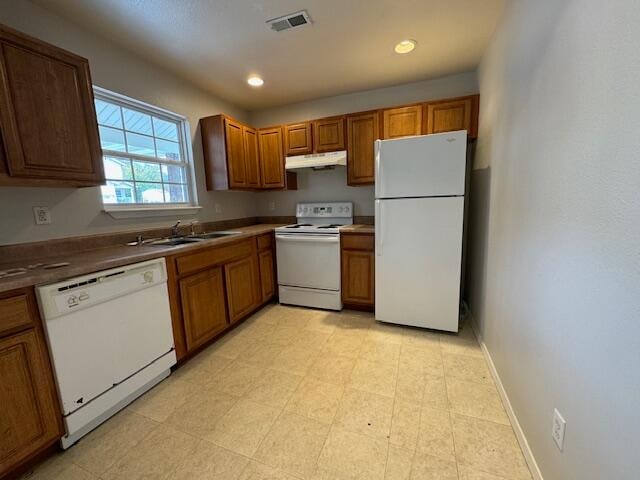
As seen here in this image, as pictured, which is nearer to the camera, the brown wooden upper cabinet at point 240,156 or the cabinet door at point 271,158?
the brown wooden upper cabinet at point 240,156

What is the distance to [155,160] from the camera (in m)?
2.45

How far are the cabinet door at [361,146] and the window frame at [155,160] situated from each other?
170 centimetres

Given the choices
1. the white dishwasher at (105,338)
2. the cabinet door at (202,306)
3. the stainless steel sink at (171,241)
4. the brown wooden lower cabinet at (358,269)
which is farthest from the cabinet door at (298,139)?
the white dishwasher at (105,338)

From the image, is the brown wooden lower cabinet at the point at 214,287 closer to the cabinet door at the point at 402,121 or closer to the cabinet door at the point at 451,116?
the cabinet door at the point at 402,121

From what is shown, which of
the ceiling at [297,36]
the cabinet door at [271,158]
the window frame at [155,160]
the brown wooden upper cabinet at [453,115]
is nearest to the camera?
the ceiling at [297,36]

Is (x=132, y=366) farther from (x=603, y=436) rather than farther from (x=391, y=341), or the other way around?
(x=603, y=436)

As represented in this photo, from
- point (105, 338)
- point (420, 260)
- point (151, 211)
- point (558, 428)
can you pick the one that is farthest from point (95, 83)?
point (558, 428)

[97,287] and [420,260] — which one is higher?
[97,287]

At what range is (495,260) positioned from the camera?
1771mm

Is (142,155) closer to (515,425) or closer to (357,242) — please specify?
(357,242)

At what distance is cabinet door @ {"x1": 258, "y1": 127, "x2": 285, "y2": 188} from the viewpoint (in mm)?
3195

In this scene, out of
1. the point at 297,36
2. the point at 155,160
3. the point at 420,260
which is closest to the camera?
the point at 297,36

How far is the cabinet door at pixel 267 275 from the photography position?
2.88 meters

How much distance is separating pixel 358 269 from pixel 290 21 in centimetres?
212
